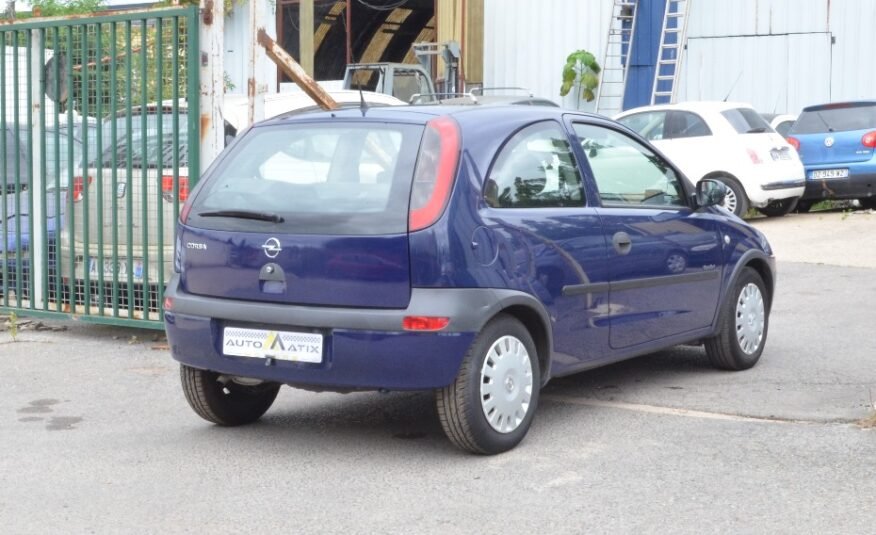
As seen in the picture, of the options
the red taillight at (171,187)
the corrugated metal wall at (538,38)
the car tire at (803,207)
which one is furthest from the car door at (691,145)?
the red taillight at (171,187)

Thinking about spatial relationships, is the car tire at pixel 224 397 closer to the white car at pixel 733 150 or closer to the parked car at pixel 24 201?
the parked car at pixel 24 201

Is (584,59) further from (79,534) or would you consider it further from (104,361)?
(79,534)

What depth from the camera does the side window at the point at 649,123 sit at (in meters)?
17.6

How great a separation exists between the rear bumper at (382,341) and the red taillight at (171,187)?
3404 mm

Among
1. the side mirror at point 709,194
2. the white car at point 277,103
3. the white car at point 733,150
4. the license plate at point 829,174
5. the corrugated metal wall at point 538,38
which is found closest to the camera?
the side mirror at point 709,194

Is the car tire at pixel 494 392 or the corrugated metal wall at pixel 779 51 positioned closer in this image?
the car tire at pixel 494 392

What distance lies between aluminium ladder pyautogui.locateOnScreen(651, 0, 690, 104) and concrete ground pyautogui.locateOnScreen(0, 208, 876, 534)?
620 inches

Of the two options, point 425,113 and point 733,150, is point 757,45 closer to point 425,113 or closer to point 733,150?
point 733,150

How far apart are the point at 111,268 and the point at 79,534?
15.6ft

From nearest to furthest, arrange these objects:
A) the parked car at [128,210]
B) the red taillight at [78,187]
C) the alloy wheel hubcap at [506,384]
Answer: the alloy wheel hubcap at [506,384]
the parked car at [128,210]
the red taillight at [78,187]

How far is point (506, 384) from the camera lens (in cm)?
586

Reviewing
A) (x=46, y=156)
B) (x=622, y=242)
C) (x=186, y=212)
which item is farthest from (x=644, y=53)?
(x=186, y=212)

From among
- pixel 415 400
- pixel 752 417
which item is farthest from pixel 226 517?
pixel 752 417

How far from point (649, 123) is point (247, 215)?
1252cm
